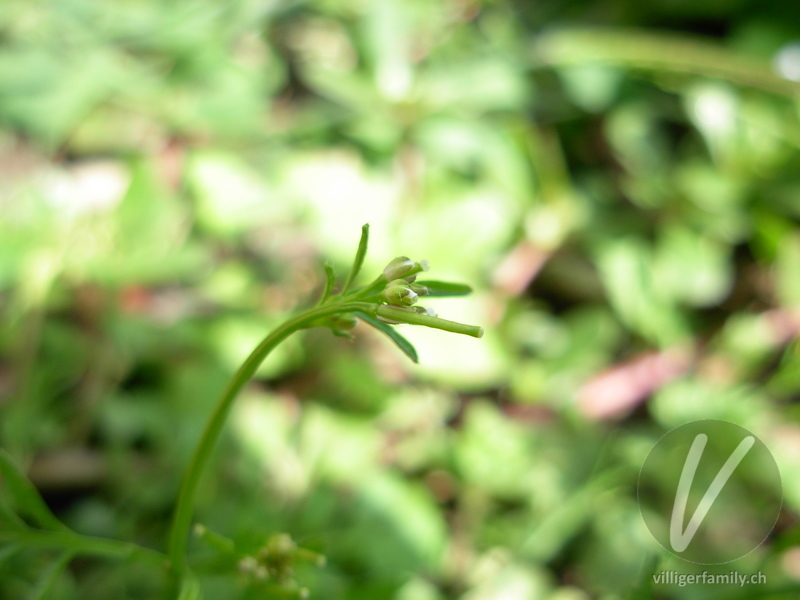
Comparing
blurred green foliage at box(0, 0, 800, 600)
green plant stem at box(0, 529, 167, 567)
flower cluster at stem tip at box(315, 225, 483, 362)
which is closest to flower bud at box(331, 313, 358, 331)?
flower cluster at stem tip at box(315, 225, 483, 362)

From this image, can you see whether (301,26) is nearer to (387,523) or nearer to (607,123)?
(607,123)

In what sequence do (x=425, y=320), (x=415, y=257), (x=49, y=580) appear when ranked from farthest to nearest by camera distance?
(x=415, y=257) → (x=49, y=580) → (x=425, y=320)

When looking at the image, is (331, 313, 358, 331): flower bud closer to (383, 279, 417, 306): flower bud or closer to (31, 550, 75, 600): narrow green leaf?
(383, 279, 417, 306): flower bud

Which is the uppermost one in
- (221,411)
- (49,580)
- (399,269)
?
(399,269)

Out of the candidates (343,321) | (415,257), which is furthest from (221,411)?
(415,257)

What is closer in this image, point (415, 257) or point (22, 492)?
point (22, 492)

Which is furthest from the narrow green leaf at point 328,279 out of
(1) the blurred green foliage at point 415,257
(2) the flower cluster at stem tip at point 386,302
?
(1) the blurred green foliage at point 415,257

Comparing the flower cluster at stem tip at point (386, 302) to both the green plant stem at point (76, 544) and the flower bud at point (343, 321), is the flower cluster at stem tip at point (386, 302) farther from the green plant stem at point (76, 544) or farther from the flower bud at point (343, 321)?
the green plant stem at point (76, 544)

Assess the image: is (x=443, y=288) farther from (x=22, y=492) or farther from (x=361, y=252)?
(x=22, y=492)
